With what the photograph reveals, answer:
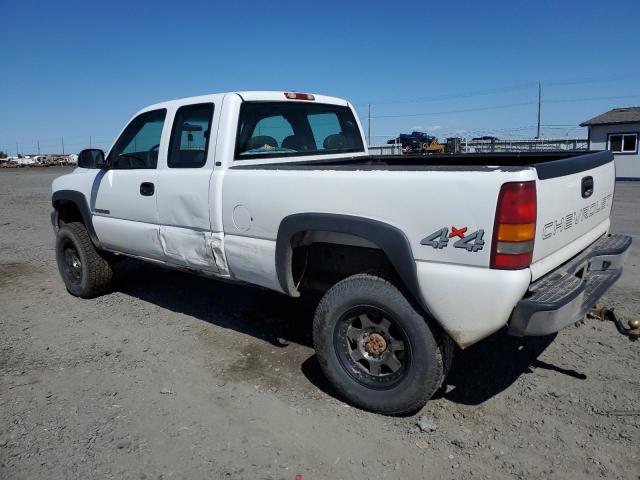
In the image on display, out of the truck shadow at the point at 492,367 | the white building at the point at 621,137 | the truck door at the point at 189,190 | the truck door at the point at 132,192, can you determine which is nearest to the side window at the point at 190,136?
the truck door at the point at 189,190

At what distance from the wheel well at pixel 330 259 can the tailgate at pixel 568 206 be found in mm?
857

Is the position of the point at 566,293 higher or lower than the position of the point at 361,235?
lower

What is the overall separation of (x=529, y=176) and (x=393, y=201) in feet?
2.38

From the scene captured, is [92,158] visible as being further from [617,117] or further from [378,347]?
[617,117]

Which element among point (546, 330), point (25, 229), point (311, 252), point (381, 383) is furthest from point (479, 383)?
point (25, 229)

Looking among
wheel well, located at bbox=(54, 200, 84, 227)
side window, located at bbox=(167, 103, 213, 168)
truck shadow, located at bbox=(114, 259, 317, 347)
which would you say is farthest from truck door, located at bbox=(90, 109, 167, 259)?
wheel well, located at bbox=(54, 200, 84, 227)

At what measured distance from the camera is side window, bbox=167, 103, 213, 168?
425 cm

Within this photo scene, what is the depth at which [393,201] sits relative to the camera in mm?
2998

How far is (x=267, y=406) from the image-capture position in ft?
11.3

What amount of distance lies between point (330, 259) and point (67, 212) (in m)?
3.76

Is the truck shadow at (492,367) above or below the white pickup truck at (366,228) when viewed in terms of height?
below

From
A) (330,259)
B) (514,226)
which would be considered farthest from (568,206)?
(330,259)

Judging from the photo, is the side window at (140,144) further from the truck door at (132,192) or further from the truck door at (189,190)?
the truck door at (189,190)

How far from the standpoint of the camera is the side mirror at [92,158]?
5.19m
